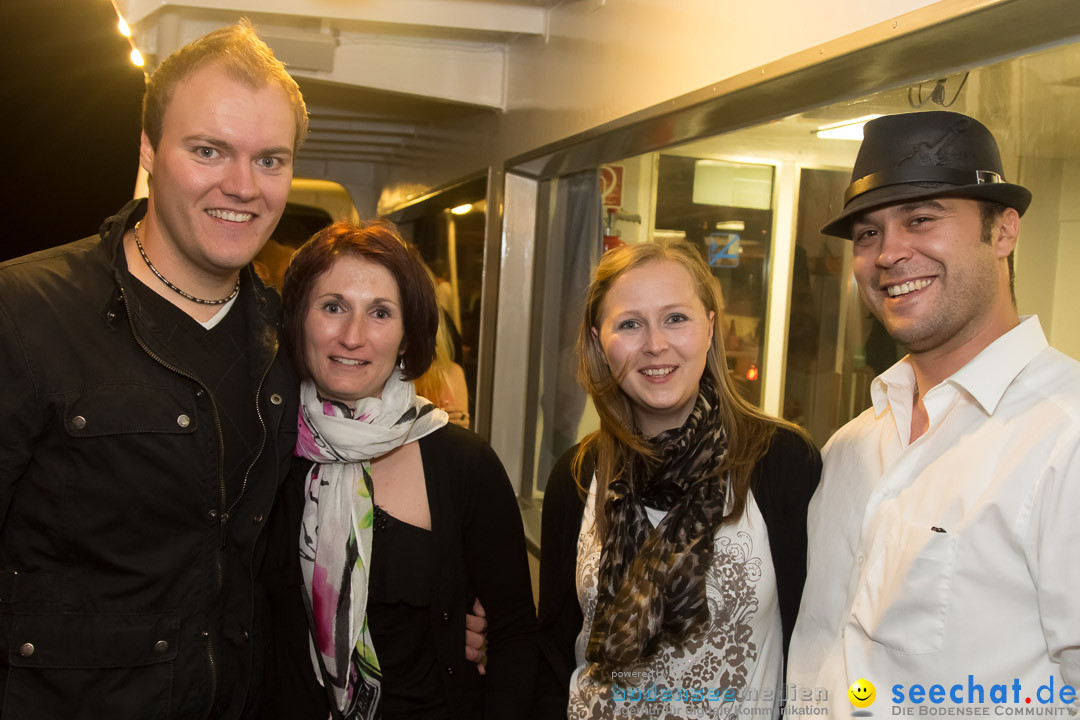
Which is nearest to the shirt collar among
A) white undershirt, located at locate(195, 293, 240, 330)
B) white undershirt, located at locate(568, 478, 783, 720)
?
white undershirt, located at locate(568, 478, 783, 720)

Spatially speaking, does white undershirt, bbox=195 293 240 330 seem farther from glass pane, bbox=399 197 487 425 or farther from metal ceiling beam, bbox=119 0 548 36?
glass pane, bbox=399 197 487 425

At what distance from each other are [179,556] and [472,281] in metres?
3.82

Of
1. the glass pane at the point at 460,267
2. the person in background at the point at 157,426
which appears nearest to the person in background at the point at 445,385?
the glass pane at the point at 460,267

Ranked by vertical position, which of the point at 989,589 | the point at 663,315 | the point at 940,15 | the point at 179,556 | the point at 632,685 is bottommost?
the point at 632,685

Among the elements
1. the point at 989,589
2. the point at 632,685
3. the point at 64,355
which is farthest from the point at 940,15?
the point at 64,355

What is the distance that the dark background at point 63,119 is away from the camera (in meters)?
2.14

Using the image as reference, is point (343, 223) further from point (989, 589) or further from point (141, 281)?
point (989, 589)

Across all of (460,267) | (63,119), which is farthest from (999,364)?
(460,267)

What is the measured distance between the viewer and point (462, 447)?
2170mm

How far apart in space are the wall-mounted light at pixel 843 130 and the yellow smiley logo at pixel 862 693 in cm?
183

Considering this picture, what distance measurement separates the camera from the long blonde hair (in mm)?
2008

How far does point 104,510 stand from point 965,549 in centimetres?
154

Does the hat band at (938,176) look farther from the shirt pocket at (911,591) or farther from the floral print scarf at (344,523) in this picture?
the floral print scarf at (344,523)

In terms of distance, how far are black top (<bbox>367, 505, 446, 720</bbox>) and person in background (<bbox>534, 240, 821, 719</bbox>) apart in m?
0.29
